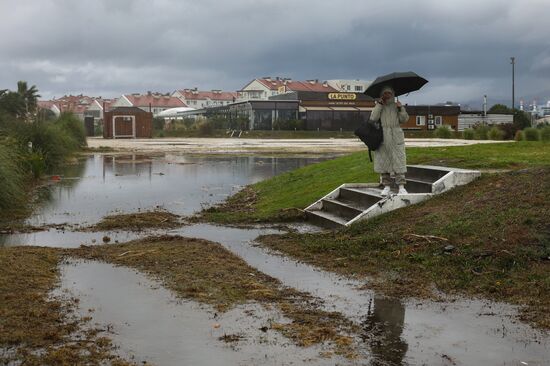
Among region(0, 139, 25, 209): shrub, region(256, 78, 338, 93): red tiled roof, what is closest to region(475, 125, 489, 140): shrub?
region(0, 139, 25, 209): shrub

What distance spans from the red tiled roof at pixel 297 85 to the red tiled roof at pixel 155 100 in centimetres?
2391

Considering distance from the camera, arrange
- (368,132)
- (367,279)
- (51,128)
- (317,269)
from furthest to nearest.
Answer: (51,128) < (368,132) < (317,269) < (367,279)

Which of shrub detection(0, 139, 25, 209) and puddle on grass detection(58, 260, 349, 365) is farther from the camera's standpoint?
shrub detection(0, 139, 25, 209)

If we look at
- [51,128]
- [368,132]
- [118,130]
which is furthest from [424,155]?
[118,130]

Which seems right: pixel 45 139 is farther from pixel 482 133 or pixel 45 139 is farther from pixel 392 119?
pixel 482 133

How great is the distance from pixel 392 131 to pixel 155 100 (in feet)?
474

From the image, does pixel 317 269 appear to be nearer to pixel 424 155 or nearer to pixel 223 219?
pixel 223 219

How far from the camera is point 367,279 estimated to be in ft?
25.1

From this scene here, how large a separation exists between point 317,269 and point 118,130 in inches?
2753

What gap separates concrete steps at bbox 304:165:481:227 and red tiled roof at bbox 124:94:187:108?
138 meters

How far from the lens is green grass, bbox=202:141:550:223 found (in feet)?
42.7

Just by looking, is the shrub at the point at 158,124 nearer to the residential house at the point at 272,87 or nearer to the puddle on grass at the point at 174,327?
the residential house at the point at 272,87

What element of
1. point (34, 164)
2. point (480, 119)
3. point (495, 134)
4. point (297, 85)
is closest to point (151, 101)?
point (297, 85)

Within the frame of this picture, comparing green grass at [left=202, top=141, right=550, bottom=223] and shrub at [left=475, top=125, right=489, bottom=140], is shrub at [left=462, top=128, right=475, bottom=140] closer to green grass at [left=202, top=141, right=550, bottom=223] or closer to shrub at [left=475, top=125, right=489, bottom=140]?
shrub at [left=475, top=125, right=489, bottom=140]
